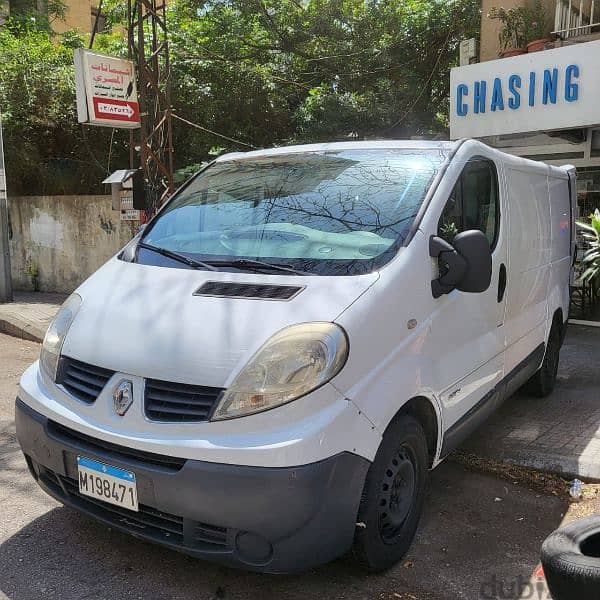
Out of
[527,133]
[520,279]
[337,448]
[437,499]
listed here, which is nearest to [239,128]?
[527,133]

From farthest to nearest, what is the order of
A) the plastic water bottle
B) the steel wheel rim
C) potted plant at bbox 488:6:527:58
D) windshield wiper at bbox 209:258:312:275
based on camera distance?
potted plant at bbox 488:6:527:58 < the plastic water bottle < windshield wiper at bbox 209:258:312:275 < the steel wheel rim

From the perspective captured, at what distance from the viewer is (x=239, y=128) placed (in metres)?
13.6

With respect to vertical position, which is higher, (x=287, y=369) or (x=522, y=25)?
(x=522, y=25)

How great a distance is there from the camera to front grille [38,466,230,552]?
2.41 m

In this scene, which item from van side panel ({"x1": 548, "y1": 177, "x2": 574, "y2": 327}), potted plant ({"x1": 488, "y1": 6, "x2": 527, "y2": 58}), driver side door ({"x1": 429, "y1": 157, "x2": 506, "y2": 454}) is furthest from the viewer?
potted plant ({"x1": 488, "y1": 6, "x2": 527, "y2": 58})

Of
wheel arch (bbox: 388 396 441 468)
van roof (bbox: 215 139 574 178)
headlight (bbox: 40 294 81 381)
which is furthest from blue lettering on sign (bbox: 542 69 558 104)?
headlight (bbox: 40 294 81 381)

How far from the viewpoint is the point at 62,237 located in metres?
11.6

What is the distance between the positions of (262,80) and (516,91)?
6.58 metres

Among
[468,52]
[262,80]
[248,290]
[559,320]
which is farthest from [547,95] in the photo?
[262,80]

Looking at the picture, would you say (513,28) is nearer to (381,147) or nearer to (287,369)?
(381,147)

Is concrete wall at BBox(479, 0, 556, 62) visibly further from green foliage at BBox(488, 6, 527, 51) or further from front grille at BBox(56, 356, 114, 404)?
front grille at BBox(56, 356, 114, 404)

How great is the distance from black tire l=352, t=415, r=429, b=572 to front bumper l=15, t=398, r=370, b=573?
0.13 m

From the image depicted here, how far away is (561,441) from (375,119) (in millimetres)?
9929

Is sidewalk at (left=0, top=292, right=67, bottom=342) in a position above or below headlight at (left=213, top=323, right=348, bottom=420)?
below
